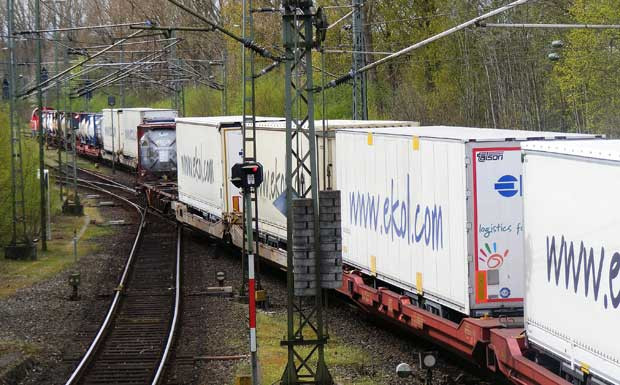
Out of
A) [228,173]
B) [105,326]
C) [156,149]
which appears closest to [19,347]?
[105,326]

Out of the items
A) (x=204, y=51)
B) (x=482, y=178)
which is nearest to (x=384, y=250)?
(x=482, y=178)

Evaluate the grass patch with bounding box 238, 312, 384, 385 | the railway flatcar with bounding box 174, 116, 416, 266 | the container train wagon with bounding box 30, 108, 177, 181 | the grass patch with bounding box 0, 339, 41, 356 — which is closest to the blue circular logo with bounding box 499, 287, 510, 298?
the grass patch with bounding box 238, 312, 384, 385

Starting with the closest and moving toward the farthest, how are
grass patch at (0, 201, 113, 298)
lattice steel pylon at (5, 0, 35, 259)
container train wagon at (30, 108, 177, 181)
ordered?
grass patch at (0, 201, 113, 298)
lattice steel pylon at (5, 0, 35, 259)
container train wagon at (30, 108, 177, 181)

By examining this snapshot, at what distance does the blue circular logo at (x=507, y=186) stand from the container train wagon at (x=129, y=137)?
27.6 meters

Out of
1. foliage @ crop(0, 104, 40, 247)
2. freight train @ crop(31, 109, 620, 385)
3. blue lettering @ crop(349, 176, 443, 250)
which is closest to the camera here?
freight train @ crop(31, 109, 620, 385)

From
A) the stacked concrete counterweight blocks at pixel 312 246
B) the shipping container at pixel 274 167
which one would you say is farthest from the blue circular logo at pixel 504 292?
the shipping container at pixel 274 167

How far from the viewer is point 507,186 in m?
13.5

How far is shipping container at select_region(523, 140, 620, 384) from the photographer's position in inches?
376

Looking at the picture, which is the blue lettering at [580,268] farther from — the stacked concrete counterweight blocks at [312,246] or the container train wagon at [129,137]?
the container train wagon at [129,137]

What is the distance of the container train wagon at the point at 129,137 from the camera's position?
4131 centimetres

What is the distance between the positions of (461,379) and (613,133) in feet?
58.7

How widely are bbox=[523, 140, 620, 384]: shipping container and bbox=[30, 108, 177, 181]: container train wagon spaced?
29707 mm

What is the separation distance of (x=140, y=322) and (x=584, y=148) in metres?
12.4

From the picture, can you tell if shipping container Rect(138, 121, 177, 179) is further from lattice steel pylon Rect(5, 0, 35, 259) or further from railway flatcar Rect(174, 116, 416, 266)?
lattice steel pylon Rect(5, 0, 35, 259)
